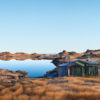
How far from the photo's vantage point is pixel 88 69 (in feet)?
106

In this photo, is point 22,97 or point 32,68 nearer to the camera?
point 22,97

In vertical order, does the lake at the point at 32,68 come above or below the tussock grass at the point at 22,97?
below

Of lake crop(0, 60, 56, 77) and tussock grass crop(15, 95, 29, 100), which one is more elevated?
tussock grass crop(15, 95, 29, 100)

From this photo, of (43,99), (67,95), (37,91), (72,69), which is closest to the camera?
(43,99)

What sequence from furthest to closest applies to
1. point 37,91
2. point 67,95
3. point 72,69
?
point 72,69 < point 37,91 < point 67,95

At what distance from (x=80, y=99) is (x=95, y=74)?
1056 inches

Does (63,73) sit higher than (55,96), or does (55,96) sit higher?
(55,96)

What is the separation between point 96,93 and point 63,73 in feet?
76.5

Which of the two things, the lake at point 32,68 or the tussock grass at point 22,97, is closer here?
the tussock grass at point 22,97

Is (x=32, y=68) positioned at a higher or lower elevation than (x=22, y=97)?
lower

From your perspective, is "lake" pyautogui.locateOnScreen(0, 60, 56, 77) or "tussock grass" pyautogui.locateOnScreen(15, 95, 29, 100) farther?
"lake" pyautogui.locateOnScreen(0, 60, 56, 77)

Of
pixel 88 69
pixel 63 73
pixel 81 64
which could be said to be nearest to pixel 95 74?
pixel 88 69

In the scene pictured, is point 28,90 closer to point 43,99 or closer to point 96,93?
point 43,99

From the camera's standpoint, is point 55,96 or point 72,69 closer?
point 55,96
